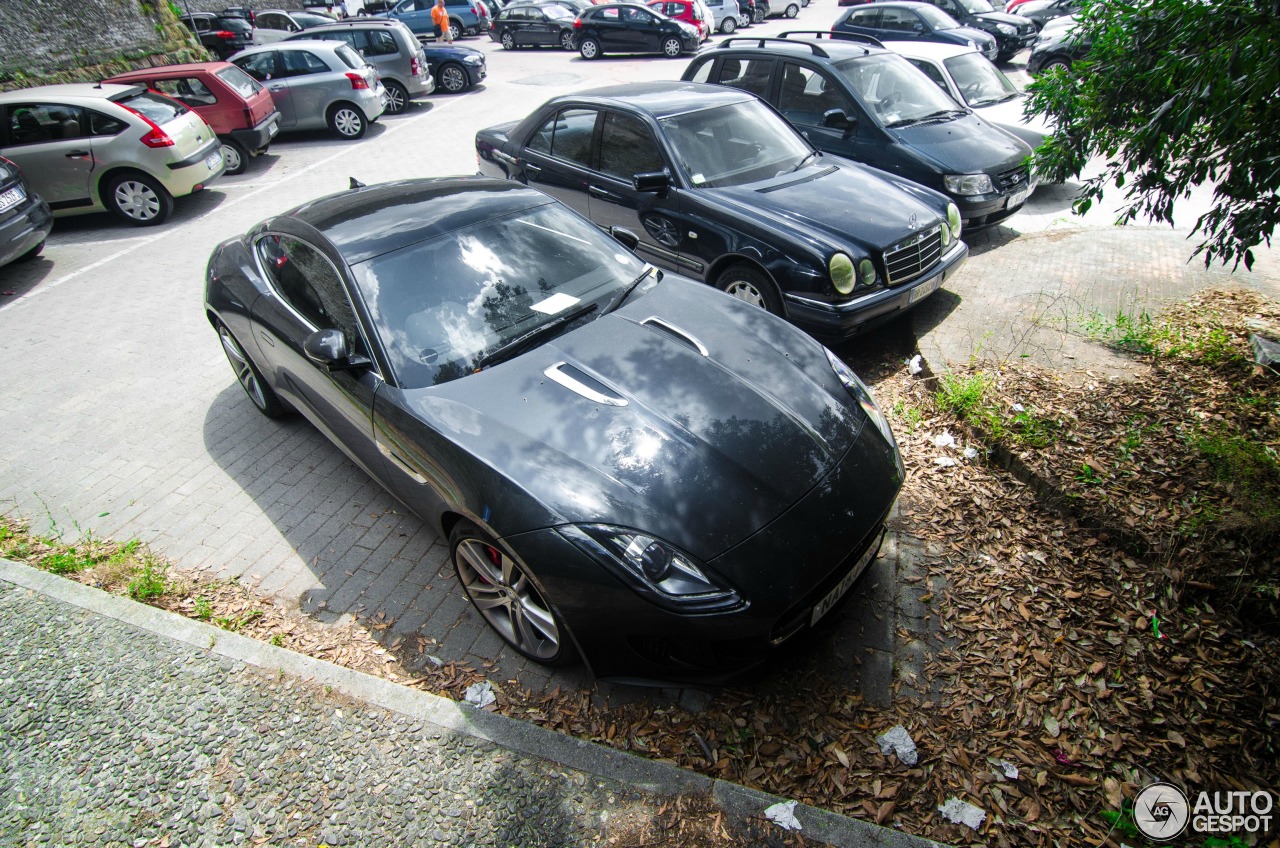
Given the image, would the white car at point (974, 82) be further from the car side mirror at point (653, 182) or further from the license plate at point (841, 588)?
the license plate at point (841, 588)

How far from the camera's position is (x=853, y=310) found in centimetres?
500

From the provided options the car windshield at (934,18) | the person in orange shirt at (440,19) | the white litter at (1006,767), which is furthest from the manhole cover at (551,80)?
the white litter at (1006,767)

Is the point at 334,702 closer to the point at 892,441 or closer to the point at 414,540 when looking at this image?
the point at 414,540

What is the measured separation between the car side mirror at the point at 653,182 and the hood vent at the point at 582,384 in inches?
107

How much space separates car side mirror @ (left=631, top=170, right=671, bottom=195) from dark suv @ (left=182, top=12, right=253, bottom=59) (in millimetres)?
17422

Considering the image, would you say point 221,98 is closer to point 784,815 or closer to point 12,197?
point 12,197

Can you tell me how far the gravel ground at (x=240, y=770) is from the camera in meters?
2.64

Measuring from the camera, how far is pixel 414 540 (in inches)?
159

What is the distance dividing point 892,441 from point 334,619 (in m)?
2.92

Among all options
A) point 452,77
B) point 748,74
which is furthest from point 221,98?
point 748,74

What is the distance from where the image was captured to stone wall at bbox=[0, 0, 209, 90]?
13070 millimetres

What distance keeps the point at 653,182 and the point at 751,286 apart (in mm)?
1132

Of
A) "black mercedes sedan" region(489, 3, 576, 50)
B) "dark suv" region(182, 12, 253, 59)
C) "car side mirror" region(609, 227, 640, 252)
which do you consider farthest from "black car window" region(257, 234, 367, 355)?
"black mercedes sedan" region(489, 3, 576, 50)

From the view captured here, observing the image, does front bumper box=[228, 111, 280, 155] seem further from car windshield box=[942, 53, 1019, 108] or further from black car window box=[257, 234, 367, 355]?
car windshield box=[942, 53, 1019, 108]
